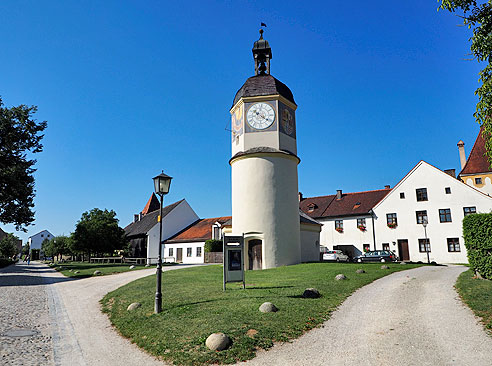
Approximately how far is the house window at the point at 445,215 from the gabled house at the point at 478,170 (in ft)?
27.8

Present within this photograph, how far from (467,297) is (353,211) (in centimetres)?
3420

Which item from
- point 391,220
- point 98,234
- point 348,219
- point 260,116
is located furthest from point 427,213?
Result: point 98,234

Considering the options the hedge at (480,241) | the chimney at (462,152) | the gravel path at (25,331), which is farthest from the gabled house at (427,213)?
the gravel path at (25,331)

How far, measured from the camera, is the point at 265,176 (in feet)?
84.4

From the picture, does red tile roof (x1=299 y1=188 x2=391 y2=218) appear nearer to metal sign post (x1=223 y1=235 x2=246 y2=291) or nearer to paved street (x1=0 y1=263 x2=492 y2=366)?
metal sign post (x1=223 y1=235 x2=246 y2=291)

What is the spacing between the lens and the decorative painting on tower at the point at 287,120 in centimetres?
2705

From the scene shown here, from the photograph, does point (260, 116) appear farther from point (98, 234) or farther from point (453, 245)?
point (98, 234)

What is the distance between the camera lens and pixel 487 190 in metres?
41.5

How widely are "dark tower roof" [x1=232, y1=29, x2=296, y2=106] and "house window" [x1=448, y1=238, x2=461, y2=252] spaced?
22.7m

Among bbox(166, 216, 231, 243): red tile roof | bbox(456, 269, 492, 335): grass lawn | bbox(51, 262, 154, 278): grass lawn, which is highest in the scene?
bbox(166, 216, 231, 243): red tile roof

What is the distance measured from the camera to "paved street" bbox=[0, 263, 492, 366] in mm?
6462

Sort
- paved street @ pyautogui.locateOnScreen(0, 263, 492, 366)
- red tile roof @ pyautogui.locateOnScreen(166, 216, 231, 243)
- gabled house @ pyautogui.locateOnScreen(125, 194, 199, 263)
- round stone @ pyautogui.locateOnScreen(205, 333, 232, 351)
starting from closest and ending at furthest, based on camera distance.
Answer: paved street @ pyautogui.locateOnScreen(0, 263, 492, 366)
round stone @ pyautogui.locateOnScreen(205, 333, 232, 351)
red tile roof @ pyautogui.locateOnScreen(166, 216, 231, 243)
gabled house @ pyautogui.locateOnScreen(125, 194, 199, 263)

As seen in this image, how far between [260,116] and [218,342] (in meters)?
21.6

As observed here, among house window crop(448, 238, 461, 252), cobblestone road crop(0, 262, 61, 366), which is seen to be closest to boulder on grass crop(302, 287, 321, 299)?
cobblestone road crop(0, 262, 61, 366)
